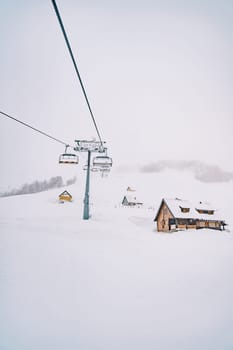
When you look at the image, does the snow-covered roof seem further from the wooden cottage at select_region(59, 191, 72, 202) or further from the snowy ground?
the wooden cottage at select_region(59, 191, 72, 202)

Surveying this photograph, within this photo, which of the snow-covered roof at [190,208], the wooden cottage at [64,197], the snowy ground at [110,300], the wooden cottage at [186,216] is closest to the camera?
the snowy ground at [110,300]

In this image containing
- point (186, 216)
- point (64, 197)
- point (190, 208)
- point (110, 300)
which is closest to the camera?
point (110, 300)

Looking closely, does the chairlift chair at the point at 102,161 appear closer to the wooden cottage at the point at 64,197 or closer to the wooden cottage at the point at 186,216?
the wooden cottage at the point at 186,216

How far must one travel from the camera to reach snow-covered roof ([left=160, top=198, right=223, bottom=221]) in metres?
11.6

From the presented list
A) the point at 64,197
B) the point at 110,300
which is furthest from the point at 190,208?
the point at 64,197

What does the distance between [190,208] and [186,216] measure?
0.96 meters

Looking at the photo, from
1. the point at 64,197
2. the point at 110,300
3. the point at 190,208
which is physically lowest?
the point at 64,197

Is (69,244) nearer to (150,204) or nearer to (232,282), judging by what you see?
(232,282)

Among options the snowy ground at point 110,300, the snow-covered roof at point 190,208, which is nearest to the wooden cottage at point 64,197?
the snow-covered roof at point 190,208

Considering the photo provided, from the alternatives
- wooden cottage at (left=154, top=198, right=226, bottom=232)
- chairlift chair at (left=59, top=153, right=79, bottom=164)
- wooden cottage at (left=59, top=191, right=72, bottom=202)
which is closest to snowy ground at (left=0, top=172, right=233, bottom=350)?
chairlift chair at (left=59, top=153, right=79, bottom=164)

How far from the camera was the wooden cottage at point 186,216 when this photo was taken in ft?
37.7

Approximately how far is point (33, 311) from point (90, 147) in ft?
23.1

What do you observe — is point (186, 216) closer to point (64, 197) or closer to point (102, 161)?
point (102, 161)

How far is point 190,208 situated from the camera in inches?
480
